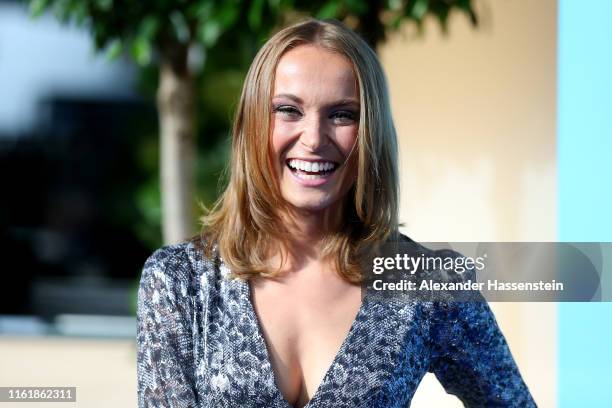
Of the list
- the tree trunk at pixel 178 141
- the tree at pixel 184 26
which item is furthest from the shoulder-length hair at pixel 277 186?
the tree trunk at pixel 178 141

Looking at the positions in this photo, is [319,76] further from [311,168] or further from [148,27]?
[148,27]

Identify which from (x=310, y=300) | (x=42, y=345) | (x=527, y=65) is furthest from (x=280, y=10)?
(x=42, y=345)

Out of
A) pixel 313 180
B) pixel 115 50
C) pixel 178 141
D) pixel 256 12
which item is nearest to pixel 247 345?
pixel 313 180

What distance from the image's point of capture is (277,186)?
152 cm

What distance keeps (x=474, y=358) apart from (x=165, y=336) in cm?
52

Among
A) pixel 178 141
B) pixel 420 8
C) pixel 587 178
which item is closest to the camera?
pixel 587 178

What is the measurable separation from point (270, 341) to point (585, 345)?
66 centimetres

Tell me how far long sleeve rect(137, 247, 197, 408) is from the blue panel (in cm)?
76

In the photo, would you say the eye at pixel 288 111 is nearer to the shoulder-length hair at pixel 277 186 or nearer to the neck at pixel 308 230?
the shoulder-length hair at pixel 277 186

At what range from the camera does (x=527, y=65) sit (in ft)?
→ 9.24

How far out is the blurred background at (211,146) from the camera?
188 centimetres

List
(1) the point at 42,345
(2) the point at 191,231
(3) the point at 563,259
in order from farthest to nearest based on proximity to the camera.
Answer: (1) the point at 42,345 → (2) the point at 191,231 → (3) the point at 563,259

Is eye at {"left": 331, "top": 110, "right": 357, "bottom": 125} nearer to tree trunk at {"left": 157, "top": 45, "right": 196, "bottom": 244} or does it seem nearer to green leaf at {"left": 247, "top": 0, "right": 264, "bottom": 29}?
green leaf at {"left": 247, "top": 0, "right": 264, "bottom": 29}

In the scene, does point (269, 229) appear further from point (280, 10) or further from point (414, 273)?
point (280, 10)
